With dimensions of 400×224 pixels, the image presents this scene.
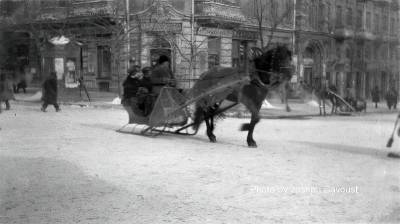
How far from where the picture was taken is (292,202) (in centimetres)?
341

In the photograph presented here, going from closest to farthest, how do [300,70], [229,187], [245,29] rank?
[229,187] → [245,29] → [300,70]

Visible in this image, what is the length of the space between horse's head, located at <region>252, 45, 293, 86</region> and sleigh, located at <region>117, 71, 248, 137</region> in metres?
0.32

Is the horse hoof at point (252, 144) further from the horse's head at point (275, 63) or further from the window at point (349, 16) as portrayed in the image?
the window at point (349, 16)

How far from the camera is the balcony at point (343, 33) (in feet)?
13.1

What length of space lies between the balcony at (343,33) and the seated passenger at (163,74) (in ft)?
5.21

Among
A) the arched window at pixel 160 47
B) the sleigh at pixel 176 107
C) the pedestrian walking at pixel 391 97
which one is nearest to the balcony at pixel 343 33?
the pedestrian walking at pixel 391 97

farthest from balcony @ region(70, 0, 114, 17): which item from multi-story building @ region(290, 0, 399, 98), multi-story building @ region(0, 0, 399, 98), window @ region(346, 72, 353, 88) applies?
window @ region(346, 72, 353, 88)

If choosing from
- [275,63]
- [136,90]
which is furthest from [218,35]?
[136,90]

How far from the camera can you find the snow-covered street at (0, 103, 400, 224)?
3229 mm

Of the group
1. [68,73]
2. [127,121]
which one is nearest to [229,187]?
[68,73]

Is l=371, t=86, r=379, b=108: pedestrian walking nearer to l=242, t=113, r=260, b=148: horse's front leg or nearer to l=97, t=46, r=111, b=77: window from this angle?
l=242, t=113, r=260, b=148: horse's front leg

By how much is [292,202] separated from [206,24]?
65.8 inches

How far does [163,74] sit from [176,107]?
4.31 ft

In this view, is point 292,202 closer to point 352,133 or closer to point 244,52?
point 352,133
